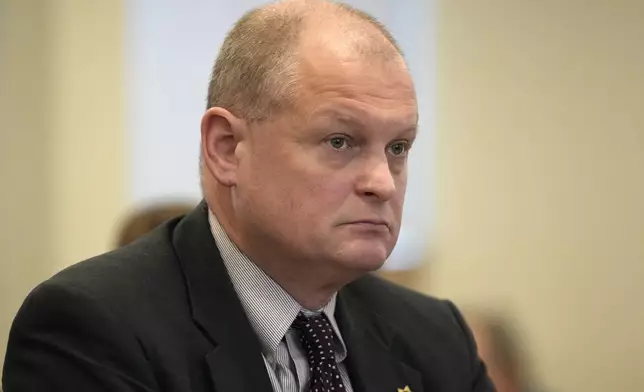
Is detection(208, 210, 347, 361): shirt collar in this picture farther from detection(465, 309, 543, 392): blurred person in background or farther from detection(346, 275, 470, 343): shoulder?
detection(465, 309, 543, 392): blurred person in background

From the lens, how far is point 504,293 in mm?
3471

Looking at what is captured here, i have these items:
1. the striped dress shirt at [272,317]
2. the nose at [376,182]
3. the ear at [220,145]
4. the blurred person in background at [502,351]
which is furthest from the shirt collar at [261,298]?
the blurred person in background at [502,351]

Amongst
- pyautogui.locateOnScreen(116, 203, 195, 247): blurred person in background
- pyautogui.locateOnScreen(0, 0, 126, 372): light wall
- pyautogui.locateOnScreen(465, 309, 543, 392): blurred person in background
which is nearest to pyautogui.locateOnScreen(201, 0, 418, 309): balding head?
pyautogui.locateOnScreen(116, 203, 195, 247): blurred person in background

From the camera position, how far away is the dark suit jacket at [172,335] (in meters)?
1.33

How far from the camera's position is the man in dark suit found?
1348 millimetres

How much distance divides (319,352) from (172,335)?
242 mm

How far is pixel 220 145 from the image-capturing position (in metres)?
1.52

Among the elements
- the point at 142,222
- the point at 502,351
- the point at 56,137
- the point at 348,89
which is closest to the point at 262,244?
the point at 348,89

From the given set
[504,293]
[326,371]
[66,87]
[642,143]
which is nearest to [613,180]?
[642,143]

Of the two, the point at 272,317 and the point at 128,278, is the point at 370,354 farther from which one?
the point at 128,278

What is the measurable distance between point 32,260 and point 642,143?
6.78 feet

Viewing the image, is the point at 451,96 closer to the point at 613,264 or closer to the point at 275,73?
the point at 613,264

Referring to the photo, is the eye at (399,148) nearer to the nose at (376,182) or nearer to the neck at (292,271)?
the nose at (376,182)

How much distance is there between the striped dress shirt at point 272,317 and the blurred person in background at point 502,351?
1.58 meters
